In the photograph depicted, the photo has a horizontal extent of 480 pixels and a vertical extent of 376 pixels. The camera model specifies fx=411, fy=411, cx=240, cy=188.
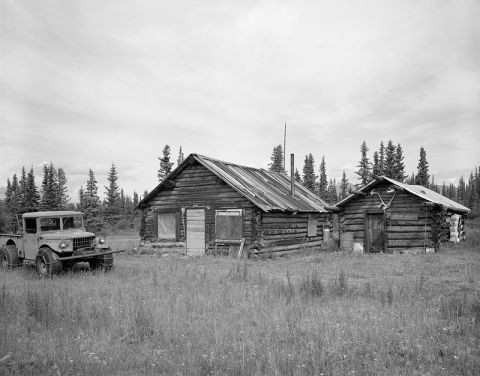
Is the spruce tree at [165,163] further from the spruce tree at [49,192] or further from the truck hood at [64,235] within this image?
the truck hood at [64,235]

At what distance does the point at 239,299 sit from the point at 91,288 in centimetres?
416

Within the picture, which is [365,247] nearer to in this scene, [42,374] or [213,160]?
[213,160]

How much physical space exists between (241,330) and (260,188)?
668 inches

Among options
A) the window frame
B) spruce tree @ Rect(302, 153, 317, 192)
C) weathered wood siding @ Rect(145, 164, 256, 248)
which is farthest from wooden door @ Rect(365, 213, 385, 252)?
spruce tree @ Rect(302, 153, 317, 192)

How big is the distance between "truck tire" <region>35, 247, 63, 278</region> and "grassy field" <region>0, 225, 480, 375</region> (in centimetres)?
168

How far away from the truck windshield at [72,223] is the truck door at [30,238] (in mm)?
974

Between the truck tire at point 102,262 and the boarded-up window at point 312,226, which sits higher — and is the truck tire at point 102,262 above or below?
below

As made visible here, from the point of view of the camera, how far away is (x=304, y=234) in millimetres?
25469

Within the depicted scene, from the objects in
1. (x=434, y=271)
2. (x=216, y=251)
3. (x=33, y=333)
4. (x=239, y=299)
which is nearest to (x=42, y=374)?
(x=33, y=333)

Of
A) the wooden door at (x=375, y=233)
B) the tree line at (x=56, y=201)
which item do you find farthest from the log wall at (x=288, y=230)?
the tree line at (x=56, y=201)

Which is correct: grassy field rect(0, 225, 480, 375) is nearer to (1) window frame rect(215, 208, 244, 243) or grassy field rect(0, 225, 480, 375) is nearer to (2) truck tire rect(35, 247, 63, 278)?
(2) truck tire rect(35, 247, 63, 278)

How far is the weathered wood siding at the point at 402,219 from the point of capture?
21.8m

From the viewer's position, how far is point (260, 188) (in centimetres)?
2378

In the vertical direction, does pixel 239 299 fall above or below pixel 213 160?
below
